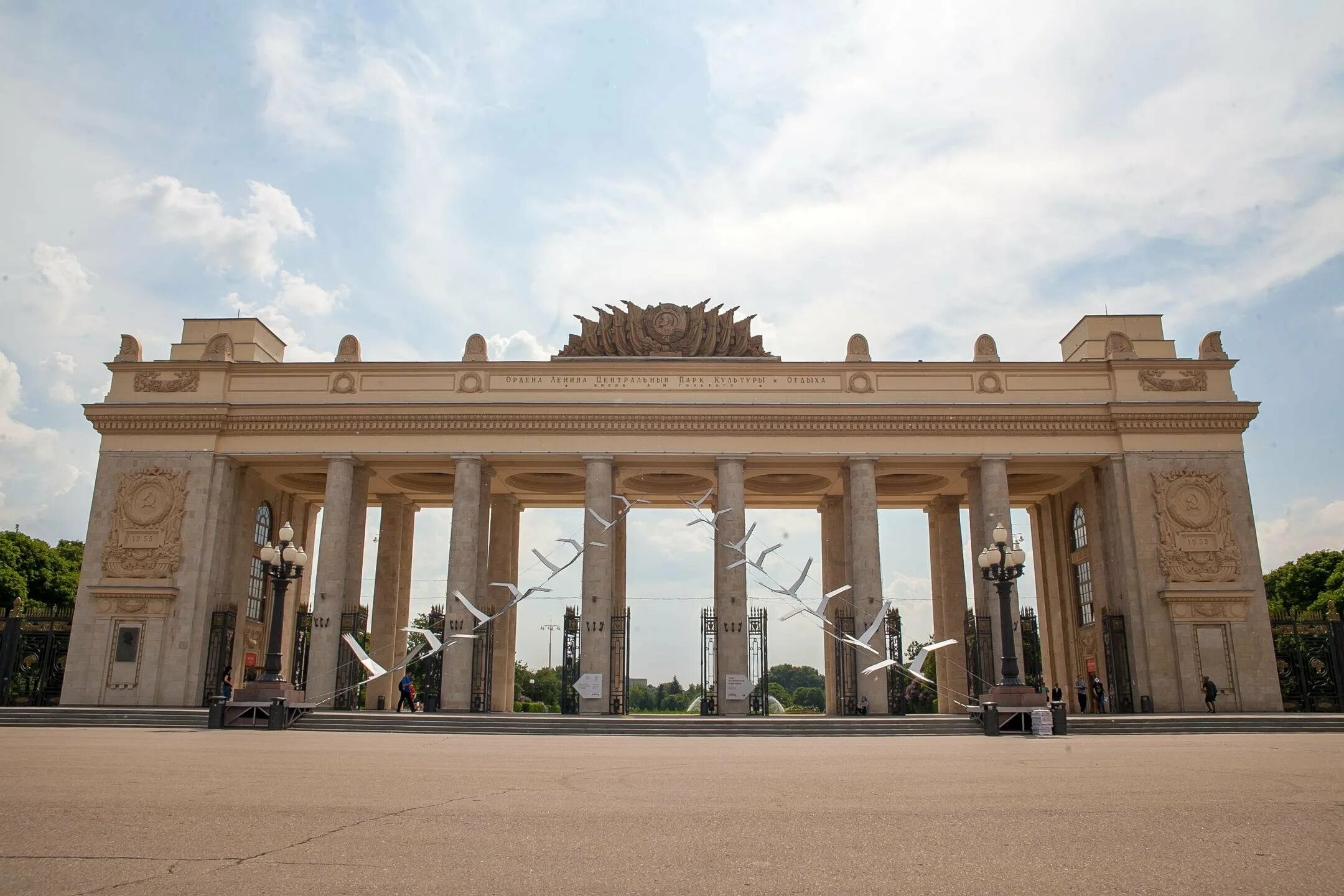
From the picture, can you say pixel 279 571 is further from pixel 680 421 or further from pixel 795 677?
pixel 795 677

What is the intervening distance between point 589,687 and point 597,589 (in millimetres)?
3025

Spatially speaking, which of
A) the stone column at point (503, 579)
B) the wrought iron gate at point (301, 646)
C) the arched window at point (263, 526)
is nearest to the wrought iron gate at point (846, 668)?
the stone column at point (503, 579)

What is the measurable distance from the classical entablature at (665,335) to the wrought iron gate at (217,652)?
1392cm

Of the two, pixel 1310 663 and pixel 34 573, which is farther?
pixel 34 573

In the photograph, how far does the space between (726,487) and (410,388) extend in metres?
11.2

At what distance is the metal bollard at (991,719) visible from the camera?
21625mm

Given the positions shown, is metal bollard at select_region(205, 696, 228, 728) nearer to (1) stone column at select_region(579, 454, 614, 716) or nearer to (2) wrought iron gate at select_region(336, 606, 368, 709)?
(2) wrought iron gate at select_region(336, 606, 368, 709)

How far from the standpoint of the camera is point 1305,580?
51.6 metres

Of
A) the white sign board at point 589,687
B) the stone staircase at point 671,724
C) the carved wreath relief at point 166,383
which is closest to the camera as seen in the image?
the stone staircase at point 671,724

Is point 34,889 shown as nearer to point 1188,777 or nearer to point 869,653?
point 1188,777

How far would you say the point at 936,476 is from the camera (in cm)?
3631

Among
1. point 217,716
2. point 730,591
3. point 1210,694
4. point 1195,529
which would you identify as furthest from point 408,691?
point 1195,529

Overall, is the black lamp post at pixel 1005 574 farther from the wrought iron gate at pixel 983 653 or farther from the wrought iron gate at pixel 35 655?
the wrought iron gate at pixel 35 655

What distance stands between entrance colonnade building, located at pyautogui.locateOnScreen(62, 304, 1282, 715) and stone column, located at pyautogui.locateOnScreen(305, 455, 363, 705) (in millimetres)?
72
